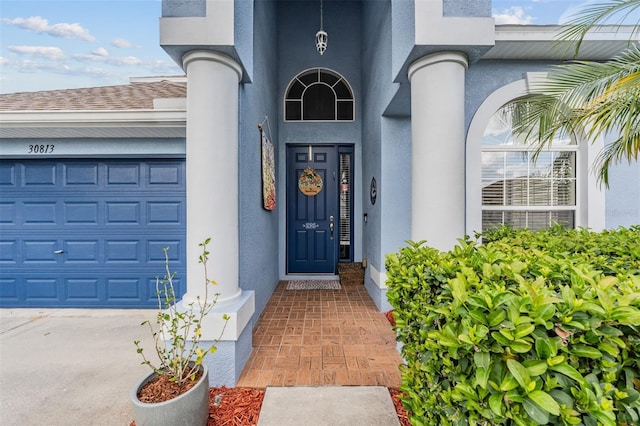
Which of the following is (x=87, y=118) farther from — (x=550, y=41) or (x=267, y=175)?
(x=550, y=41)

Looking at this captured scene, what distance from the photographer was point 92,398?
2215mm

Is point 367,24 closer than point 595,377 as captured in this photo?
No

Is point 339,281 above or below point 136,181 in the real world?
below

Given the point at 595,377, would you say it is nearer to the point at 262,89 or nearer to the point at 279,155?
the point at 262,89

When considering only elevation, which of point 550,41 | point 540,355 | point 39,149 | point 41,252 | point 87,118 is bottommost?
point 41,252

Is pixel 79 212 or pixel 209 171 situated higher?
pixel 209 171

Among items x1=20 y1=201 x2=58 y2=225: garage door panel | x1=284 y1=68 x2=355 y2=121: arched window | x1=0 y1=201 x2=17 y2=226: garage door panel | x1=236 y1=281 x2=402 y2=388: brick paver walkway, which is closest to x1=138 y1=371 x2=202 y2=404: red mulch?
x1=236 y1=281 x2=402 y2=388: brick paver walkway

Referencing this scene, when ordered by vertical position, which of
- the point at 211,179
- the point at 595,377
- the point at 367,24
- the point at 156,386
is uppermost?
the point at 367,24

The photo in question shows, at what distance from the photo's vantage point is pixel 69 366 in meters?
2.64

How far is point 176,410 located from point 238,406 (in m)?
0.54

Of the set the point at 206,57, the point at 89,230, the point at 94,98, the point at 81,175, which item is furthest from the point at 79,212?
the point at 206,57

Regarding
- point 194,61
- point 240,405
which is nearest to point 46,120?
point 194,61

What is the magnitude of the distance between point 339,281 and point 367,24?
14.8 feet

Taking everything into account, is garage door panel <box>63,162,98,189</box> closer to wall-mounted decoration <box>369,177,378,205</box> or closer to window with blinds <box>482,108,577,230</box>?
wall-mounted decoration <box>369,177,378,205</box>
